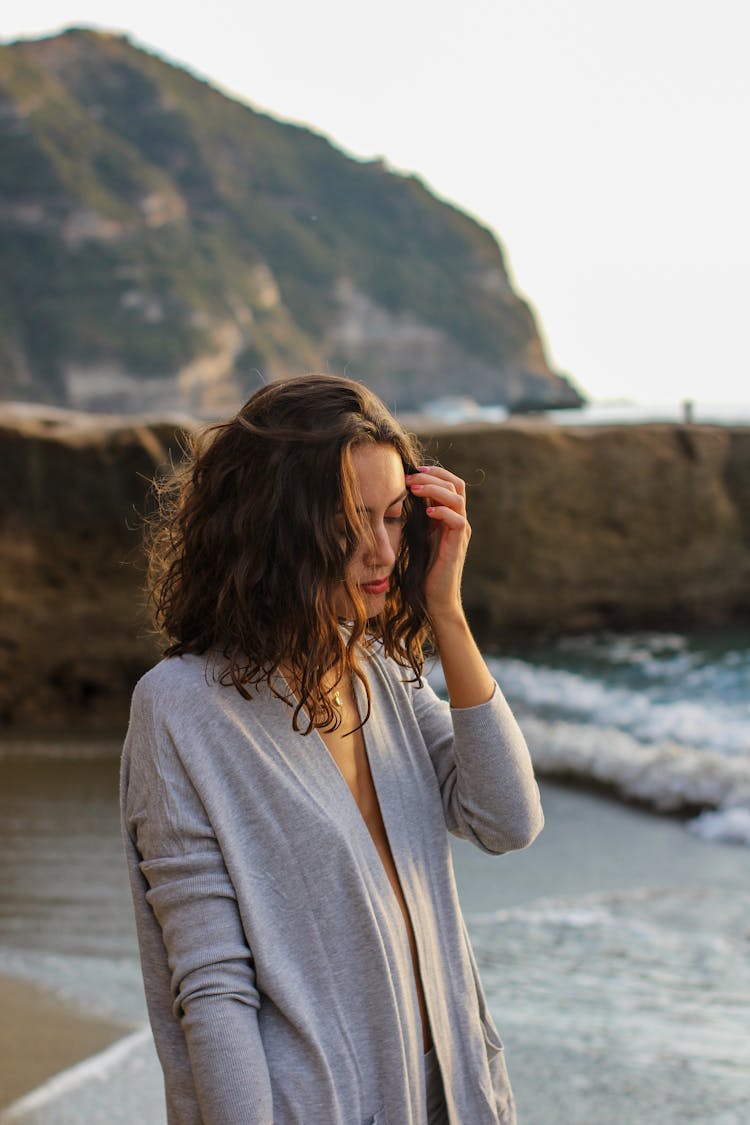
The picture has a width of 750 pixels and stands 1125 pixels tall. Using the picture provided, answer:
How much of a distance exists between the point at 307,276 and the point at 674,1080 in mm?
98611

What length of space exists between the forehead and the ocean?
192 cm

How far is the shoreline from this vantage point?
9.85 ft

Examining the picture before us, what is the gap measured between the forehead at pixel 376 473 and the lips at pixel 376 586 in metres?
0.10

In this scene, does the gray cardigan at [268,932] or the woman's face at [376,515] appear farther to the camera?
the woman's face at [376,515]

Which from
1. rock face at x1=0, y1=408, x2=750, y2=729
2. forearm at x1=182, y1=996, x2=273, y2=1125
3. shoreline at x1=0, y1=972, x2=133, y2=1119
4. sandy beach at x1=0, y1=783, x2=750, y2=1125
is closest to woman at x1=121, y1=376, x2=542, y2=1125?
forearm at x1=182, y1=996, x2=273, y2=1125

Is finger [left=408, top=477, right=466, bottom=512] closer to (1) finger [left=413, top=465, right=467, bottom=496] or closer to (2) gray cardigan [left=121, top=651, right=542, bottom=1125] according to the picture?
(1) finger [left=413, top=465, right=467, bottom=496]

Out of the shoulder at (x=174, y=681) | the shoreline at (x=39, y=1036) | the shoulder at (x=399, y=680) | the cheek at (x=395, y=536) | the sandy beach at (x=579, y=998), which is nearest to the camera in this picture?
the shoulder at (x=174, y=681)

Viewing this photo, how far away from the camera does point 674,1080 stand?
9.53ft

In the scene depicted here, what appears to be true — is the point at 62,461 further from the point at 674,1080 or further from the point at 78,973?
the point at 674,1080

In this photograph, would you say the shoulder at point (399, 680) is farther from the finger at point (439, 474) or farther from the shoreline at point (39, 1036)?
the shoreline at point (39, 1036)

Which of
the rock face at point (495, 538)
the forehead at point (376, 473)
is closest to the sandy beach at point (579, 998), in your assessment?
the forehead at point (376, 473)

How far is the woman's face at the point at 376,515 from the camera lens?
4.55 feet

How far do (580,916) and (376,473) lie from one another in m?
3.14

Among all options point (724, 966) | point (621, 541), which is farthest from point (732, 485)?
point (724, 966)
